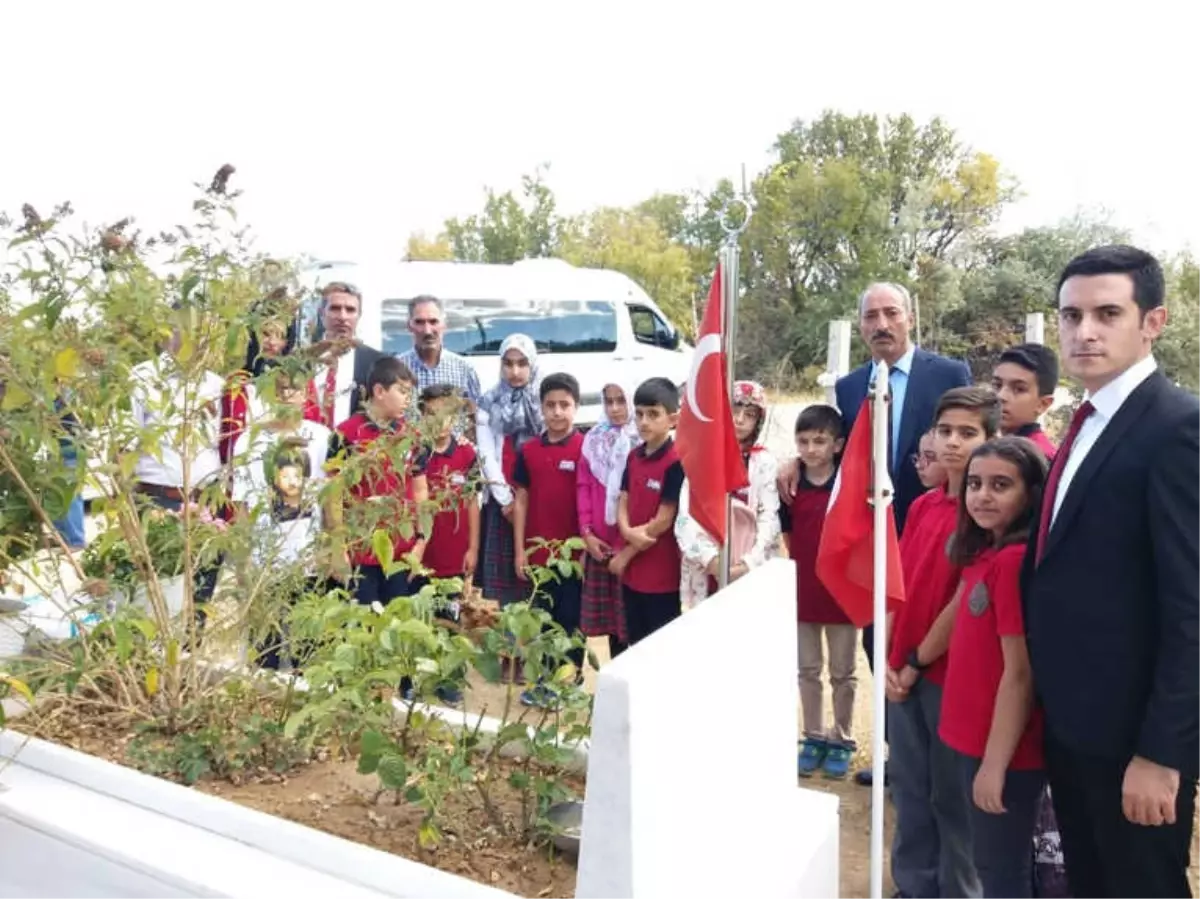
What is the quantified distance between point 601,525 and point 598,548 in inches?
6.4

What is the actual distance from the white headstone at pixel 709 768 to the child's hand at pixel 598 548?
226cm

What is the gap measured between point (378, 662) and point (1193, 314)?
1739 cm

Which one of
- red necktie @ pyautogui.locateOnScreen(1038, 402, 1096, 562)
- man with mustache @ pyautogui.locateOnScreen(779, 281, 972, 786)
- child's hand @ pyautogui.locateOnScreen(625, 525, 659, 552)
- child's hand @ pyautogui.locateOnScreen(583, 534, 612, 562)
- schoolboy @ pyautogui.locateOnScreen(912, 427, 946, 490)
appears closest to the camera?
red necktie @ pyautogui.locateOnScreen(1038, 402, 1096, 562)

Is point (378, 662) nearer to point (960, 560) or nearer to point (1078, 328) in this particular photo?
point (960, 560)

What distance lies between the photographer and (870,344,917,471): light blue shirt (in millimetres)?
3773


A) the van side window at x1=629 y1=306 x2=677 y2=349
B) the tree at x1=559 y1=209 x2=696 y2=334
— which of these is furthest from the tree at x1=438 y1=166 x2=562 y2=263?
the van side window at x1=629 y1=306 x2=677 y2=349

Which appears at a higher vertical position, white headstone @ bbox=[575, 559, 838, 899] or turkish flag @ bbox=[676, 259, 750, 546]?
turkish flag @ bbox=[676, 259, 750, 546]

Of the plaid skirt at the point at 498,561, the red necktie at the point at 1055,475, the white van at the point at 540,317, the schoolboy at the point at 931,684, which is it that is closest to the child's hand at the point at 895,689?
the schoolboy at the point at 931,684

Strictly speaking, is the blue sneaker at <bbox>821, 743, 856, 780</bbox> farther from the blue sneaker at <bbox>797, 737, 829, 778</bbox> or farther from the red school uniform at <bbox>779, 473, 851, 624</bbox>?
the red school uniform at <bbox>779, 473, 851, 624</bbox>

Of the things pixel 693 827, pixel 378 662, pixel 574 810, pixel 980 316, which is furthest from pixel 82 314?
pixel 980 316

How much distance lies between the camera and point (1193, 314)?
16.3 m

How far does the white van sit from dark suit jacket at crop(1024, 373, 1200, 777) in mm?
9576

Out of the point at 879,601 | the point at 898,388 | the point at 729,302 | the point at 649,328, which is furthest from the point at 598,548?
the point at 649,328

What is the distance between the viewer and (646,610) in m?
4.55
